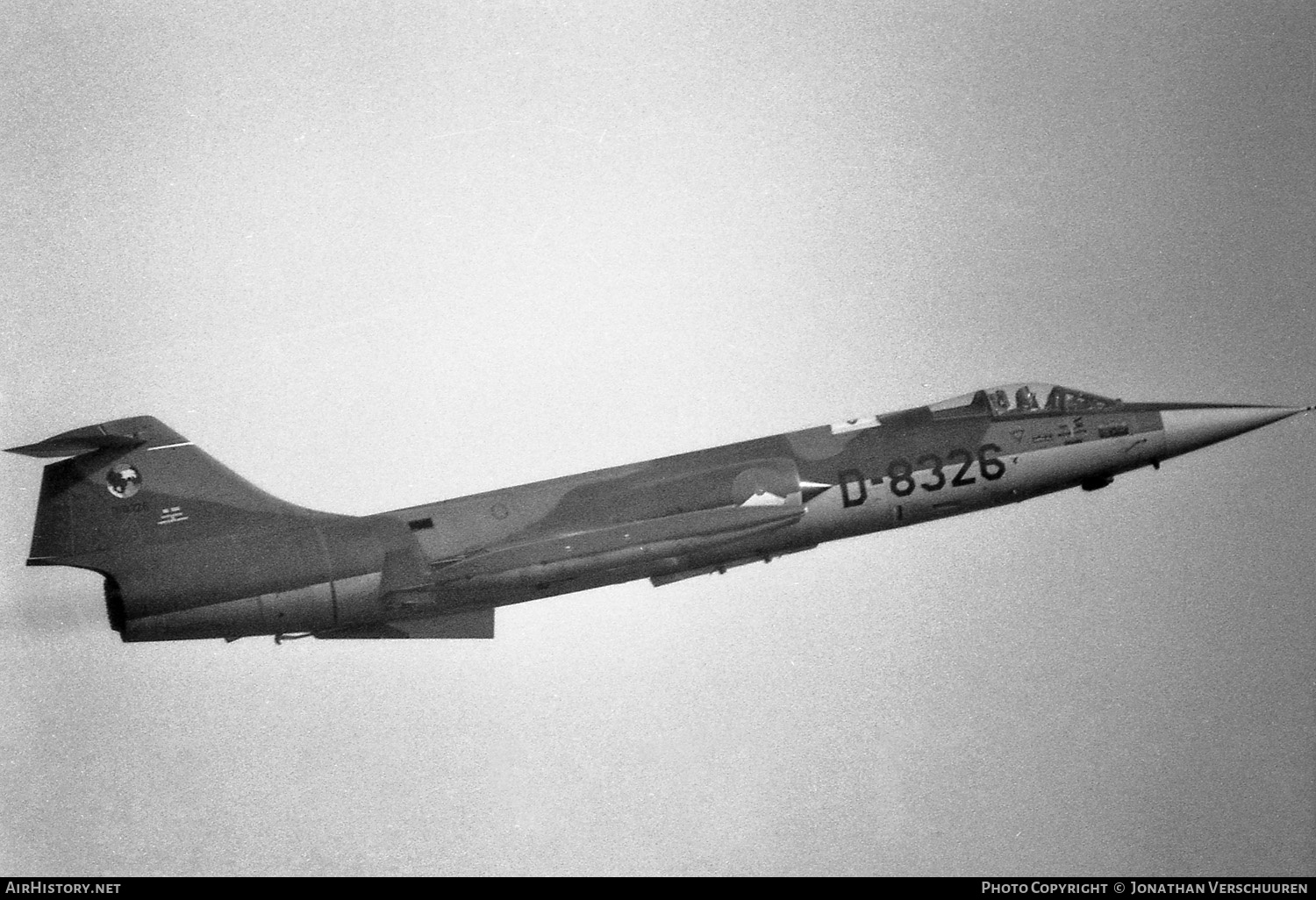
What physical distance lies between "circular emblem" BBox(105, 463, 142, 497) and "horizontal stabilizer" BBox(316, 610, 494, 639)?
316 centimetres

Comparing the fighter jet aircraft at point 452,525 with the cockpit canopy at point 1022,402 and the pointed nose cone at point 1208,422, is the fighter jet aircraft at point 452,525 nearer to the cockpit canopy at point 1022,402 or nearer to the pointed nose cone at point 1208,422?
the cockpit canopy at point 1022,402

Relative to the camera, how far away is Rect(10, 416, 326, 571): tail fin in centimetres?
2016

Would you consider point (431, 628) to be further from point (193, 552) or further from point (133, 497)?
point (133, 497)

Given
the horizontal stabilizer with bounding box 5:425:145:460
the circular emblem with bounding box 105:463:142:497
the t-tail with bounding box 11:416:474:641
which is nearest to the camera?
the horizontal stabilizer with bounding box 5:425:145:460

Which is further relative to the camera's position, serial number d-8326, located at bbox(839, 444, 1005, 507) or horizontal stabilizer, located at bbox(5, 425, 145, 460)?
serial number d-8326, located at bbox(839, 444, 1005, 507)

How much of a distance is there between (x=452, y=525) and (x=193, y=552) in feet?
11.2

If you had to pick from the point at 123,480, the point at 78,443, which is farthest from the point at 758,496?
the point at 78,443

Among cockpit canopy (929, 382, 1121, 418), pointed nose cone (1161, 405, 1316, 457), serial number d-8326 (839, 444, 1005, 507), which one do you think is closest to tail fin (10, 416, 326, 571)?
serial number d-8326 (839, 444, 1005, 507)

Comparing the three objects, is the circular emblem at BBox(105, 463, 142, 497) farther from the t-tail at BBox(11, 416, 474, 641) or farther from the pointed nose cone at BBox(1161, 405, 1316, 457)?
the pointed nose cone at BBox(1161, 405, 1316, 457)

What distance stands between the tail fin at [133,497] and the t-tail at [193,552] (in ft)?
0.05

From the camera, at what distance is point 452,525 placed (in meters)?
20.5

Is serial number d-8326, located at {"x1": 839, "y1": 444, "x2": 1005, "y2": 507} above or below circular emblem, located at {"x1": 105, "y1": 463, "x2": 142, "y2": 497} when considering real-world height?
below
